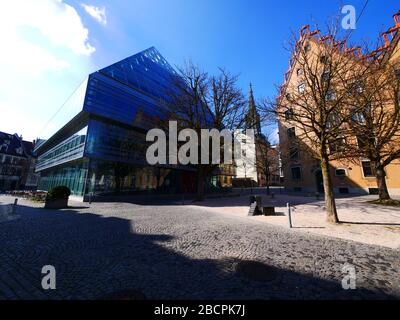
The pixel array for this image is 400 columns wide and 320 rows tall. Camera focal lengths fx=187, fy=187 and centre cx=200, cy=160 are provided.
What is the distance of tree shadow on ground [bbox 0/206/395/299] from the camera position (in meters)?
3.31

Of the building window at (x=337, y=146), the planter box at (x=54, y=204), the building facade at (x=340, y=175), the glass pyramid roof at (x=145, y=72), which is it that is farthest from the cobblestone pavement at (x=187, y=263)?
the glass pyramid roof at (x=145, y=72)

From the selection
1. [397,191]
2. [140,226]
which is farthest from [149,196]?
[397,191]

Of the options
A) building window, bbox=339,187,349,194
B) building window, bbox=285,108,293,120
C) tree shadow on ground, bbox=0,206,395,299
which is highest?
building window, bbox=285,108,293,120

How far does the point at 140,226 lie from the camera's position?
8477mm

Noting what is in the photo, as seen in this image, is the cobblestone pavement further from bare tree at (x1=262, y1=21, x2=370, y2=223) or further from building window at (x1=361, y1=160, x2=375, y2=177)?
building window at (x1=361, y1=160, x2=375, y2=177)

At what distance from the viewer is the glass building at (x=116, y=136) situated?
67.1ft

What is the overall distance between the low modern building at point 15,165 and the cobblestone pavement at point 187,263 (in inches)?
2475

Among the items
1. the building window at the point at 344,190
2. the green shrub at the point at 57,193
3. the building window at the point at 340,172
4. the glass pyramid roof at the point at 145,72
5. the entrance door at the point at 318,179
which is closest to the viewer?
the green shrub at the point at 57,193

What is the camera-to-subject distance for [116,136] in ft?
74.3

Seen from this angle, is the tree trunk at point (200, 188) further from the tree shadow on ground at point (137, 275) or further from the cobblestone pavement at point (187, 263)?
the tree shadow on ground at point (137, 275)

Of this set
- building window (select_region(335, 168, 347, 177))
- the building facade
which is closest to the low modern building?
the building facade

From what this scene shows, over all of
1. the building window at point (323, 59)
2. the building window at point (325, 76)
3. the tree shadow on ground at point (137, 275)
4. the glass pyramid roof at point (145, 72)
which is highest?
the glass pyramid roof at point (145, 72)

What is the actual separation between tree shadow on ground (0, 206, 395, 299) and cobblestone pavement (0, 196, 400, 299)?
0.06ft

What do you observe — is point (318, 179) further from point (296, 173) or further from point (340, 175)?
point (296, 173)
